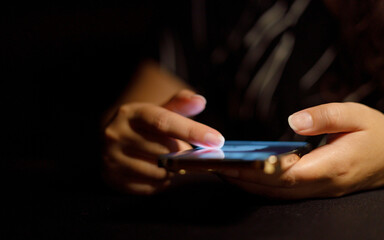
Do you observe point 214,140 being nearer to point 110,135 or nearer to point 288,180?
point 288,180

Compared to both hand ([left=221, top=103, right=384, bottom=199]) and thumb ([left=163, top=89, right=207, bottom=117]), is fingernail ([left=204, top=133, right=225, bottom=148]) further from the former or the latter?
thumb ([left=163, top=89, right=207, bottom=117])

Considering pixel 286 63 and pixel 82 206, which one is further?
pixel 286 63

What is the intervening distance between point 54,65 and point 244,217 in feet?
3.91

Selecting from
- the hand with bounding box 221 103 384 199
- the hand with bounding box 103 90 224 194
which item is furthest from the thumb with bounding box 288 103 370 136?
the hand with bounding box 103 90 224 194

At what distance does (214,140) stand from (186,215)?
0.36 feet

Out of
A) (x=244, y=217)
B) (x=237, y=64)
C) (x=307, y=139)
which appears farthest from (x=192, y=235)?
(x=237, y=64)

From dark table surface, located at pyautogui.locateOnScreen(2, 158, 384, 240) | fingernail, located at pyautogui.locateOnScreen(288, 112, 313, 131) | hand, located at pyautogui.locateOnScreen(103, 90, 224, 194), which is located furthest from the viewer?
hand, located at pyautogui.locateOnScreen(103, 90, 224, 194)

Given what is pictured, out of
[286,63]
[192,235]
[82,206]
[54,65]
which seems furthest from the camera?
[54,65]

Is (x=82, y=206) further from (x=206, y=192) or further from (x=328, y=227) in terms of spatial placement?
(x=328, y=227)

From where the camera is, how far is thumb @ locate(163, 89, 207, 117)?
→ 0.67 meters

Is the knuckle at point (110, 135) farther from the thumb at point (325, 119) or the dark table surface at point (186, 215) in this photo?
the thumb at point (325, 119)

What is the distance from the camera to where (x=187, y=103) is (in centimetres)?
67

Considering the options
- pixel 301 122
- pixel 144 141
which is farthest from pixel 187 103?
pixel 301 122

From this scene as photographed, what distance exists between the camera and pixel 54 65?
145cm
